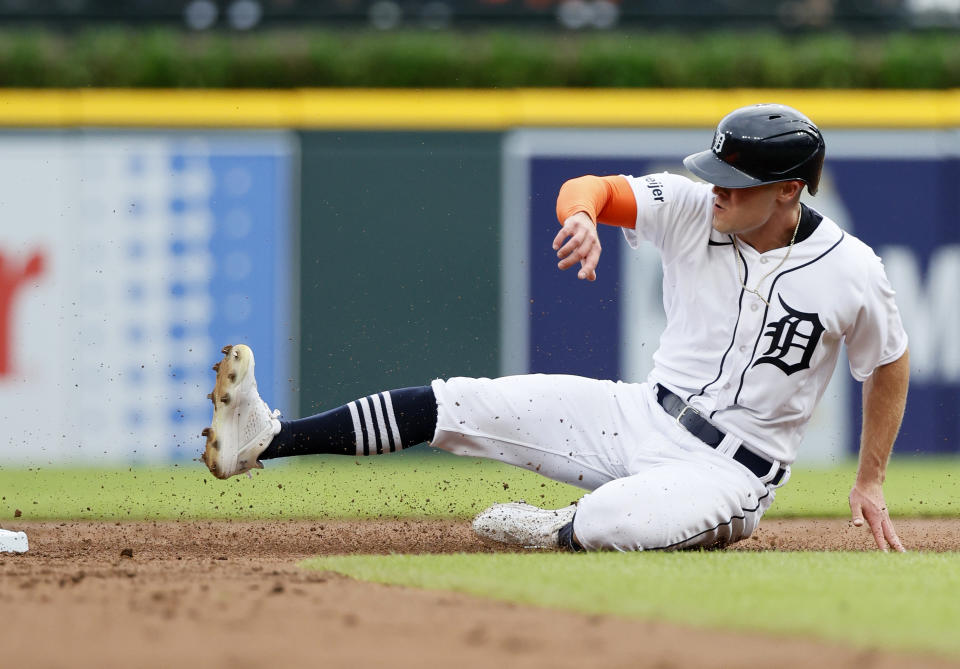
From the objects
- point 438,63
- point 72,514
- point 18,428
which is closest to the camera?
point 72,514

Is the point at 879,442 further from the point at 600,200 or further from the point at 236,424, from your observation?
the point at 236,424

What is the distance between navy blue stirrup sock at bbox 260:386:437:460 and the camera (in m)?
3.51

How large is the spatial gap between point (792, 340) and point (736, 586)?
96 centimetres

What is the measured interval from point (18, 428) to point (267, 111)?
2.04 metres

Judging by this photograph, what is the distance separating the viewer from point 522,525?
359 cm

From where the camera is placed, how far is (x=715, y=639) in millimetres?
2170

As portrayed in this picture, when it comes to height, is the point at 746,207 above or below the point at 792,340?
above

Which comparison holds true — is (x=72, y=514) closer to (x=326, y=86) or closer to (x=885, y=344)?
(x=885, y=344)

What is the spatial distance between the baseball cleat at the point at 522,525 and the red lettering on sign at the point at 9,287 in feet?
12.5

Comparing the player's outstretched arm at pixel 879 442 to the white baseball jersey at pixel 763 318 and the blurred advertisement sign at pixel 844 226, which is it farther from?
the blurred advertisement sign at pixel 844 226

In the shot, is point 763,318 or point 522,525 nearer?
point 763,318

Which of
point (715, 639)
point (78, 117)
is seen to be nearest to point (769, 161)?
point (715, 639)

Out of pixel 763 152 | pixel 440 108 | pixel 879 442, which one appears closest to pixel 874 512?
pixel 879 442

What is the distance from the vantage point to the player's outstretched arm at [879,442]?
3430 millimetres
